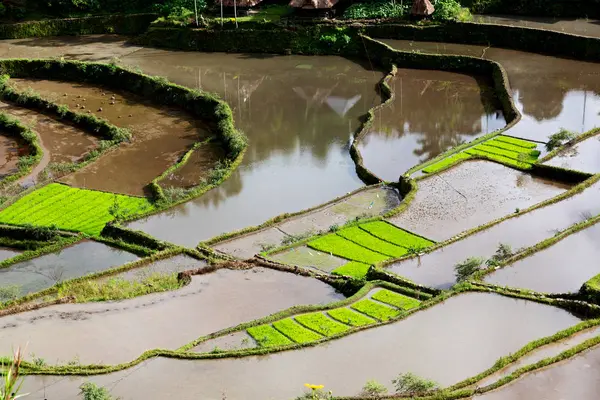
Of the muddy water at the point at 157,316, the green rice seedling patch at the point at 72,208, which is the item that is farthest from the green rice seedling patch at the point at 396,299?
the green rice seedling patch at the point at 72,208

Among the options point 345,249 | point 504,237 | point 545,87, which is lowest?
point 345,249

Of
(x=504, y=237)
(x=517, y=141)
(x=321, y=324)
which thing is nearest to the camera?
(x=321, y=324)

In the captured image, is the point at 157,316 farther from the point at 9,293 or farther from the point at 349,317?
the point at 349,317

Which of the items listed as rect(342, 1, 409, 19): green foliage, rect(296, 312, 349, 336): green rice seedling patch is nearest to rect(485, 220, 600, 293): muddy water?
rect(296, 312, 349, 336): green rice seedling patch

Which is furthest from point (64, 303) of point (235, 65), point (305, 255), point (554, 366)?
point (235, 65)

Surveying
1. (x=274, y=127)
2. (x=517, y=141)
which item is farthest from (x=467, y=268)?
(x=274, y=127)

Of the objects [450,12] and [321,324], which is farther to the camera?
[450,12]
